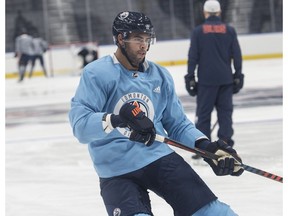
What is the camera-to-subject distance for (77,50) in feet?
57.4

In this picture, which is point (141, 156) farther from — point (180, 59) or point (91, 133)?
point (180, 59)

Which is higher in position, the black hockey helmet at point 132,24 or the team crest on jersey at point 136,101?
the black hockey helmet at point 132,24

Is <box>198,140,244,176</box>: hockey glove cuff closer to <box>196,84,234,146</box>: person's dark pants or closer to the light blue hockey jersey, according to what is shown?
the light blue hockey jersey

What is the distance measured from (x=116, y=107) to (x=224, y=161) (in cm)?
41

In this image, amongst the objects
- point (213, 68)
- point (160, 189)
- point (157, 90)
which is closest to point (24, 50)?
point (213, 68)

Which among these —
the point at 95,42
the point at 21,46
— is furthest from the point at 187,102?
the point at 95,42

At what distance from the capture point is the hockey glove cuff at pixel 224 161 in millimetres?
2443

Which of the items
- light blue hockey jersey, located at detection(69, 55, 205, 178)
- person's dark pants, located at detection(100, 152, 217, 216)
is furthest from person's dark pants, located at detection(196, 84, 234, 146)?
person's dark pants, located at detection(100, 152, 217, 216)

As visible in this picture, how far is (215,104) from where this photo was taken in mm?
5340

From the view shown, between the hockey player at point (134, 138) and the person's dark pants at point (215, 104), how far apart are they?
259cm

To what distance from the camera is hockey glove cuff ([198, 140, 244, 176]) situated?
96.2 inches

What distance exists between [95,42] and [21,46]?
7.84ft

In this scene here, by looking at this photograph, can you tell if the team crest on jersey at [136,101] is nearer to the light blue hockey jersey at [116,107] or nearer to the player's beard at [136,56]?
the light blue hockey jersey at [116,107]

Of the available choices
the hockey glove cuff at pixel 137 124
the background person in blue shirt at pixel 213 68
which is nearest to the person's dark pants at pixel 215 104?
the background person in blue shirt at pixel 213 68
